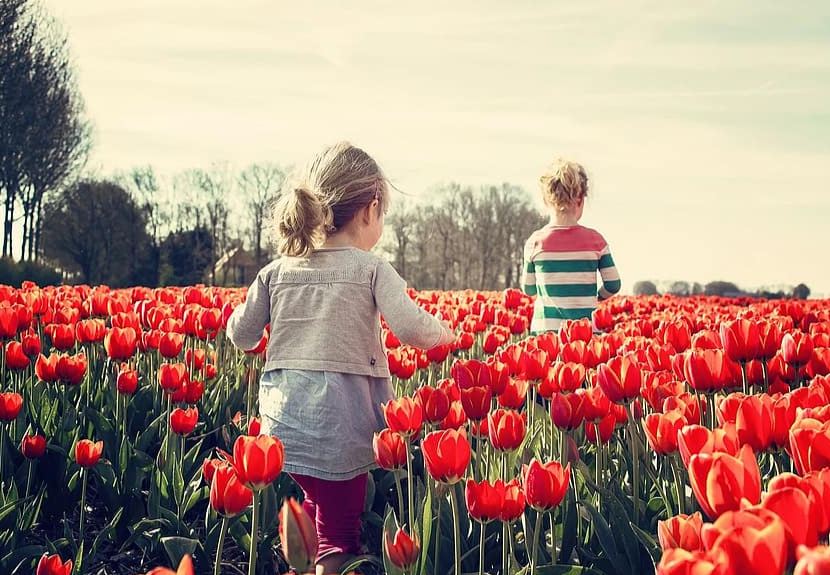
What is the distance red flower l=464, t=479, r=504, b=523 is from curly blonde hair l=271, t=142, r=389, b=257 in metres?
1.60

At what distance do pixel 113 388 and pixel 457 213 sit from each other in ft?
180

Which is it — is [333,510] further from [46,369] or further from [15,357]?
[15,357]

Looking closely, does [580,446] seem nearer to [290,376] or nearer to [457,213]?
[290,376]

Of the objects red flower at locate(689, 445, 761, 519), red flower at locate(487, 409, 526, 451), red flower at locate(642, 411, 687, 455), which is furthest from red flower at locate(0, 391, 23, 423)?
red flower at locate(689, 445, 761, 519)

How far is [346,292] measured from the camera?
350cm

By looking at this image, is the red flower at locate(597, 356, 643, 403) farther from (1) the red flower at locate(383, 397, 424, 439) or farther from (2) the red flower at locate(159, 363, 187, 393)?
(2) the red flower at locate(159, 363, 187, 393)

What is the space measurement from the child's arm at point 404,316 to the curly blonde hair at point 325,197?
0.33m

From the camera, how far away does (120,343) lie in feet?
14.9

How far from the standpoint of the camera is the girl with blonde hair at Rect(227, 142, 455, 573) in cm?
338

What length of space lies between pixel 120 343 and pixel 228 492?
245 centimetres

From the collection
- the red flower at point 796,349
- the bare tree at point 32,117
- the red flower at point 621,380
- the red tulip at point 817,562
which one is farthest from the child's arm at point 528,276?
the bare tree at point 32,117

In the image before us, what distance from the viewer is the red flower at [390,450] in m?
2.83

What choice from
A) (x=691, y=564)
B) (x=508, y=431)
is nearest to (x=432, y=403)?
(x=508, y=431)

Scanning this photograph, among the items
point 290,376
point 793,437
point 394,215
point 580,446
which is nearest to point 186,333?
point 290,376
